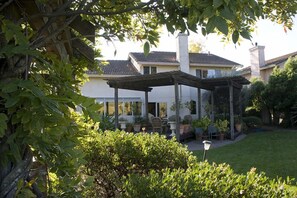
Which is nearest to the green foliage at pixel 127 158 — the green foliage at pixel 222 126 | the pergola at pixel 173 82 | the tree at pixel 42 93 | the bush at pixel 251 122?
the tree at pixel 42 93

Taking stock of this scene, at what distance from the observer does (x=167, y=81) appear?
17406mm

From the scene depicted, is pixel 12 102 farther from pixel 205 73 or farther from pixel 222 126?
pixel 205 73

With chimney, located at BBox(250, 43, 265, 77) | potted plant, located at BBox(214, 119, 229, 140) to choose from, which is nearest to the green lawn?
potted plant, located at BBox(214, 119, 229, 140)

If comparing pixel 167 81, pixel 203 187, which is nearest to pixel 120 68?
pixel 167 81

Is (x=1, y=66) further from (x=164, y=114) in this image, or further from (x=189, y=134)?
(x=164, y=114)

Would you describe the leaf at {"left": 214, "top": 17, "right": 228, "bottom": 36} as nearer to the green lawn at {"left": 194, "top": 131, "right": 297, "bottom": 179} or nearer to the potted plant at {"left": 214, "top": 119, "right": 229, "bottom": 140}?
the green lawn at {"left": 194, "top": 131, "right": 297, "bottom": 179}

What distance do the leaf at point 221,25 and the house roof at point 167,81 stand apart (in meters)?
14.1

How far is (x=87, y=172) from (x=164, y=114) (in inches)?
833

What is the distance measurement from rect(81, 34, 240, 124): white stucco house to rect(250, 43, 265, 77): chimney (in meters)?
1.91

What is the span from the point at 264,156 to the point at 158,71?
15.8m

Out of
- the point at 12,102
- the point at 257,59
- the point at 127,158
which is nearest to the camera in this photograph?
the point at 12,102

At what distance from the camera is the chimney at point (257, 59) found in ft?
95.8

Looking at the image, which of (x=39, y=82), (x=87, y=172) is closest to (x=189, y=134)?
(x=87, y=172)

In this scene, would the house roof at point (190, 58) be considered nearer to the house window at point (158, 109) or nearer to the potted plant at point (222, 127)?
the house window at point (158, 109)
